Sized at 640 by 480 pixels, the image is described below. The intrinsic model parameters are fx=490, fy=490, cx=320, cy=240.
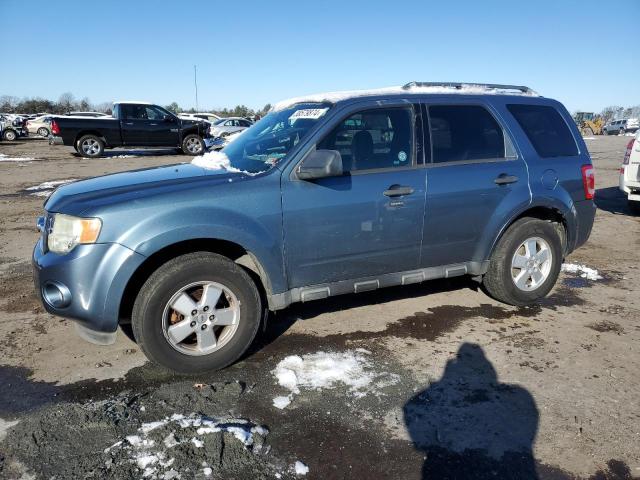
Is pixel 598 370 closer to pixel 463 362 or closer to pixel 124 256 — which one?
pixel 463 362

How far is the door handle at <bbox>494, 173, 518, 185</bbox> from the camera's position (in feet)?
13.7

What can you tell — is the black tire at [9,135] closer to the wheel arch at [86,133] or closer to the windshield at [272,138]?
the wheel arch at [86,133]

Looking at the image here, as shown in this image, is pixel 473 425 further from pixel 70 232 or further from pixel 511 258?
pixel 70 232

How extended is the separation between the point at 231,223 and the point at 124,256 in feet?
2.29

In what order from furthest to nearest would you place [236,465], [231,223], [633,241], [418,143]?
[633,241] → [418,143] → [231,223] → [236,465]

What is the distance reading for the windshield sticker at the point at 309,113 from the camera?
3.79 metres

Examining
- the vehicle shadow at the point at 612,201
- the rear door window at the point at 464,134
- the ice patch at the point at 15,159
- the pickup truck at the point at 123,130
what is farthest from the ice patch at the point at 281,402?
the ice patch at the point at 15,159

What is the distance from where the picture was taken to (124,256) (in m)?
3.04

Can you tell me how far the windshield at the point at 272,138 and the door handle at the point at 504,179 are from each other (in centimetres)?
160

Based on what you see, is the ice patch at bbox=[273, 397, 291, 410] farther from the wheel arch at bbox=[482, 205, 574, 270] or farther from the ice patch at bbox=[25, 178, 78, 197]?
the ice patch at bbox=[25, 178, 78, 197]

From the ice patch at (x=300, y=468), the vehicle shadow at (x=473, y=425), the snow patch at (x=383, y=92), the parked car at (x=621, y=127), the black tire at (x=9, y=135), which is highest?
the parked car at (x=621, y=127)

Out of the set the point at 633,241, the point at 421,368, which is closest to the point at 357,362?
the point at 421,368

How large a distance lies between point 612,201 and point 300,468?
33.4 feet

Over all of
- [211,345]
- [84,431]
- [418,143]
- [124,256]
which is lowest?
[84,431]
